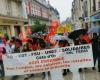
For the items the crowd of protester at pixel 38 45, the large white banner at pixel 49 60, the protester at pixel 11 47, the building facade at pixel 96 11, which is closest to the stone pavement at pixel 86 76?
the crowd of protester at pixel 38 45

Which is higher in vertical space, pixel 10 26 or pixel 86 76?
pixel 10 26

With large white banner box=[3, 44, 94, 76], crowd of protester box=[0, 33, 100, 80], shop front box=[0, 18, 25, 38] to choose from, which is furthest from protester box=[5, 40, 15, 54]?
shop front box=[0, 18, 25, 38]

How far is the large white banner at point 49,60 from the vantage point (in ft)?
34.1

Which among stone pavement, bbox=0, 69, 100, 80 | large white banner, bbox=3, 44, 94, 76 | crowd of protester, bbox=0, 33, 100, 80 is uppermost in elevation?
crowd of protester, bbox=0, 33, 100, 80

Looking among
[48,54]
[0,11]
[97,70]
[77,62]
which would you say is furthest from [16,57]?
[0,11]

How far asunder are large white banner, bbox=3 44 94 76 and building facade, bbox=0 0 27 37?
19.5m

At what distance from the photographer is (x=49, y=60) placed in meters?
10.7

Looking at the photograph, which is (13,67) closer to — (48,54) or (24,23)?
(48,54)

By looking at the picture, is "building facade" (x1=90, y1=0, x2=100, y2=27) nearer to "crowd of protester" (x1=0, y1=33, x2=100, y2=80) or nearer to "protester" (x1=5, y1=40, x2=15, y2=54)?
"protester" (x1=5, y1=40, x2=15, y2=54)

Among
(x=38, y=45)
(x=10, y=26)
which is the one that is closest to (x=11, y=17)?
(x=10, y=26)

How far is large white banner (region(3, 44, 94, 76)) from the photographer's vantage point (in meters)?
10.4

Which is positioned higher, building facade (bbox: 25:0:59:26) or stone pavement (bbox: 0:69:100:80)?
building facade (bbox: 25:0:59:26)

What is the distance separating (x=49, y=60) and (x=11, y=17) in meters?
23.5

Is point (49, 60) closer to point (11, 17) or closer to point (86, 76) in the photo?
point (86, 76)
